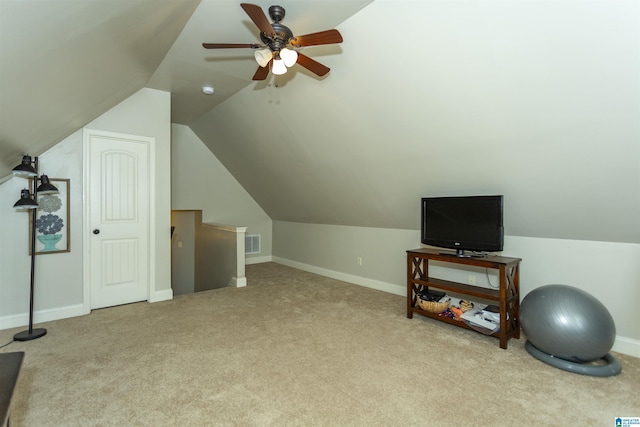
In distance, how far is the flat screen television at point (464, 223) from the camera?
2.96 m

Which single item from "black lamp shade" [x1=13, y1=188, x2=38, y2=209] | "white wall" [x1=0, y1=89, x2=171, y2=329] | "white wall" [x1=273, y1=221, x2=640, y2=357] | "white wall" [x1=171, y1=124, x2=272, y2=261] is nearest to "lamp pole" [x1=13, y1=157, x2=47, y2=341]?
"black lamp shade" [x1=13, y1=188, x2=38, y2=209]

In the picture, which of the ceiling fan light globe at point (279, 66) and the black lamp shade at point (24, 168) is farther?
the black lamp shade at point (24, 168)

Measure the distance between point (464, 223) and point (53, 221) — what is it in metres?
4.49

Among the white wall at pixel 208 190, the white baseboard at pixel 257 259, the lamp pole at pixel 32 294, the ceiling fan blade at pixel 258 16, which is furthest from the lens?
the white baseboard at pixel 257 259

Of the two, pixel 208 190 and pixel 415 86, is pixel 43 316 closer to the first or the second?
pixel 208 190

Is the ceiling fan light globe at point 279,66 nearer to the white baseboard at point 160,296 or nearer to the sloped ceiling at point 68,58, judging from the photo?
the sloped ceiling at point 68,58

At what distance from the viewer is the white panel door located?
3629mm

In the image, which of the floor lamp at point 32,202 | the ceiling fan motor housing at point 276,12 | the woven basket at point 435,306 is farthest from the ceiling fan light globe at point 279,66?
the woven basket at point 435,306

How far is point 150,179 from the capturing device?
156 inches

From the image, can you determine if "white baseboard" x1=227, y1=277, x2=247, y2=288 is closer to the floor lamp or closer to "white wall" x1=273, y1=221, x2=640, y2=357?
"white wall" x1=273, y1=221, x2=640, y2=357

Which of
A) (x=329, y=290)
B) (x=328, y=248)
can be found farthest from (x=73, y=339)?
(x=328, y=248)

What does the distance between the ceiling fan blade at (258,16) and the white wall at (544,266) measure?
312 cm

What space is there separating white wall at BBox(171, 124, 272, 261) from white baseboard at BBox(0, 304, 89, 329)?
2582mm

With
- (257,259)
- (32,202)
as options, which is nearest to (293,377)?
(32,202)
